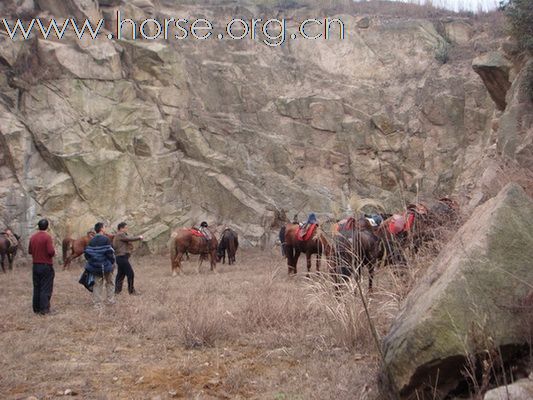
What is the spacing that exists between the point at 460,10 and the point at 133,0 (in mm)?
18813

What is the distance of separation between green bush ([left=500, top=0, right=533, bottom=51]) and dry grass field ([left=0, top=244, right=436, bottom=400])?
8.36 m

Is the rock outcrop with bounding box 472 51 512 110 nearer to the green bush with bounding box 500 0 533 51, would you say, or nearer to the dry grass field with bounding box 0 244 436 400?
the green bush with bounding box 500 0 533 51

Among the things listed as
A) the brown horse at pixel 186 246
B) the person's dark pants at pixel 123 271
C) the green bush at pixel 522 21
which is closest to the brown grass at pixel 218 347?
the person's dark pants at pixel 123 271

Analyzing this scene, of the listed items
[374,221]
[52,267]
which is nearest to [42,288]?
[52,267]

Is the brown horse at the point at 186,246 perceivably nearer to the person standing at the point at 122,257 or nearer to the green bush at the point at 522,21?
the person standing at the point at 122,257

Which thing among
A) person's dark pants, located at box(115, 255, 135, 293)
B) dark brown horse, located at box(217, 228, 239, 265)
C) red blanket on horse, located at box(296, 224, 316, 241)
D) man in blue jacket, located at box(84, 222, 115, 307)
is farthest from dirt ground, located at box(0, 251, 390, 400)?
dark brown horse, located at box(217, 228, 239, 265)

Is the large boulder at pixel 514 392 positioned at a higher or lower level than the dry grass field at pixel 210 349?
higher

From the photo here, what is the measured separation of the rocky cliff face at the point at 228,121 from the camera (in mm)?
23359

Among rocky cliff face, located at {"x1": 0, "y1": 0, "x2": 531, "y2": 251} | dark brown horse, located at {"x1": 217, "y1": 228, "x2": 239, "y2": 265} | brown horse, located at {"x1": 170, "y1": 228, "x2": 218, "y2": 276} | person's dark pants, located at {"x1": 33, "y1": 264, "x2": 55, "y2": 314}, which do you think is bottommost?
dark brown horse, located at {"x1": 217, "y1": 228, "x2": 239, "y2": 265}

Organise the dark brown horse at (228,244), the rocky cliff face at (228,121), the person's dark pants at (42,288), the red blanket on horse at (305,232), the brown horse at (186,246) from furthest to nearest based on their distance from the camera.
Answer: the rocky cliff face at (228,121) < the dark brown horse at (228,244) < the brown horse at (186,246) < the red blanket on horse at (305,232) < the person's dark pants at (42,288)

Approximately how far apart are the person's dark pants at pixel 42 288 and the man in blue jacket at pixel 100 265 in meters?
0.71

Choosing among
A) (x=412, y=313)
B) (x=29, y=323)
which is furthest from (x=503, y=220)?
(x=29, y=323)

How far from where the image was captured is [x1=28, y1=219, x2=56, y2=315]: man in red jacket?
9475mm

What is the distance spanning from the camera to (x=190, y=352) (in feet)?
21.2
